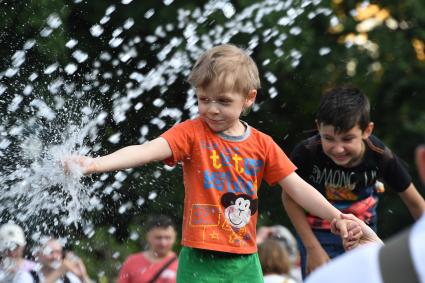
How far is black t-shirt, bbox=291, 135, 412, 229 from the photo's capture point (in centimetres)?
491

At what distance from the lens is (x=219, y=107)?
3859 mm

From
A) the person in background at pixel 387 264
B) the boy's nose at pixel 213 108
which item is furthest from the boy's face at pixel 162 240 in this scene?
the person in background at pixel 387 264

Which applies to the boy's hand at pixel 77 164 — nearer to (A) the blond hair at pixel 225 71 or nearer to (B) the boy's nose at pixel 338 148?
(A) the blond hair at pixel 225 71

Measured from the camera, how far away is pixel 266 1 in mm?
11195

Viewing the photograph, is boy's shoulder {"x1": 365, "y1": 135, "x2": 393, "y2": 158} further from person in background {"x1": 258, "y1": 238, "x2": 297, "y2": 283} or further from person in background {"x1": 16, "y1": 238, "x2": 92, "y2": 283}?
person in background {"x1": 16, "y1": 238, "x2": 92, "y2": 283}

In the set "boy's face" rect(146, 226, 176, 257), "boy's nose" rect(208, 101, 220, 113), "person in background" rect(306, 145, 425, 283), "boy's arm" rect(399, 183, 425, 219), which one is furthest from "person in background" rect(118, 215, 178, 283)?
"person in background" rect(306, 145, 425, 283)

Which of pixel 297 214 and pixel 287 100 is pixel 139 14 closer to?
pixel 287 100

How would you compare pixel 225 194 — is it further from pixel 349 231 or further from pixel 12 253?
pixel 12 253

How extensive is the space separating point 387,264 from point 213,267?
2.64 m

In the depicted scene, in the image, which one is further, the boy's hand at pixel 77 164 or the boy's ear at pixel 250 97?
the boy's ear at pixel 250 97

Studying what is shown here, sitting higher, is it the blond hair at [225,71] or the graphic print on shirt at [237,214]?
the blond hair at [225,71]

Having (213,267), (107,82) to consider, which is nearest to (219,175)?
(213,267)

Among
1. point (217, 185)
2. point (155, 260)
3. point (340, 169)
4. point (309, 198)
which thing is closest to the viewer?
point (217, 185)

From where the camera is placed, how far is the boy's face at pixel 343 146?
4871 millimetres
